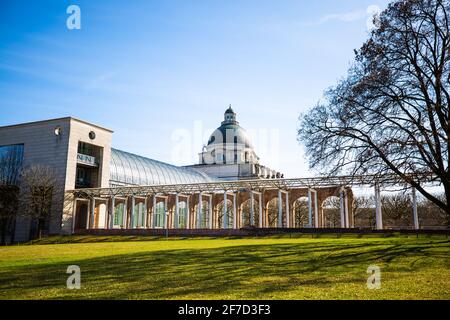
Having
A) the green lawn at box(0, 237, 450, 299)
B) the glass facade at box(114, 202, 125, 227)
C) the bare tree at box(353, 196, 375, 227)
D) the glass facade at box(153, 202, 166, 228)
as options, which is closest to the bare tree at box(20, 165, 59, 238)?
the glass facade at box(114, 202, 125, 227)

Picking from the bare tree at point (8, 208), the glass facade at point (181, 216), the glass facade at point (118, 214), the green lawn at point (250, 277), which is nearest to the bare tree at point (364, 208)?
the glass facade at point (181, 216)

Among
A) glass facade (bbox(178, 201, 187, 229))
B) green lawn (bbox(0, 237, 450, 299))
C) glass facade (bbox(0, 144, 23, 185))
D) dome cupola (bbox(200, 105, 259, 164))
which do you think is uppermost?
dome cupola (bbox(200, 105, 259, 164))

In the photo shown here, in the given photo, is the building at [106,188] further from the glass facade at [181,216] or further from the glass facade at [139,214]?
the glass facade at [181,216]

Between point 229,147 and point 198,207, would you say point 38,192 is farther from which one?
point 229,147

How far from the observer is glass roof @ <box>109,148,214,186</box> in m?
61.6

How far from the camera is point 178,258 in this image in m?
17.0

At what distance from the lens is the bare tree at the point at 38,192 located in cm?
4688

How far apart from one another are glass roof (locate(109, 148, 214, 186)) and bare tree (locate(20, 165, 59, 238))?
11411 mm

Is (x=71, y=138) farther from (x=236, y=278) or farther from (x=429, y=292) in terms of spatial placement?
(x=429, y=292)

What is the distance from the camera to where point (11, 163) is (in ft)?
177

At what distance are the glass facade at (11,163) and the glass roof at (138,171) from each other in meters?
12.6

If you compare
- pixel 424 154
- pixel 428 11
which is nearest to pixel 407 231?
pixel 424 154

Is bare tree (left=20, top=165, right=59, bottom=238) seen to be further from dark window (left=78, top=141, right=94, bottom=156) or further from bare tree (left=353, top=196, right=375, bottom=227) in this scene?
bare tree (left=353, top=196, right=375, bottom=227)
